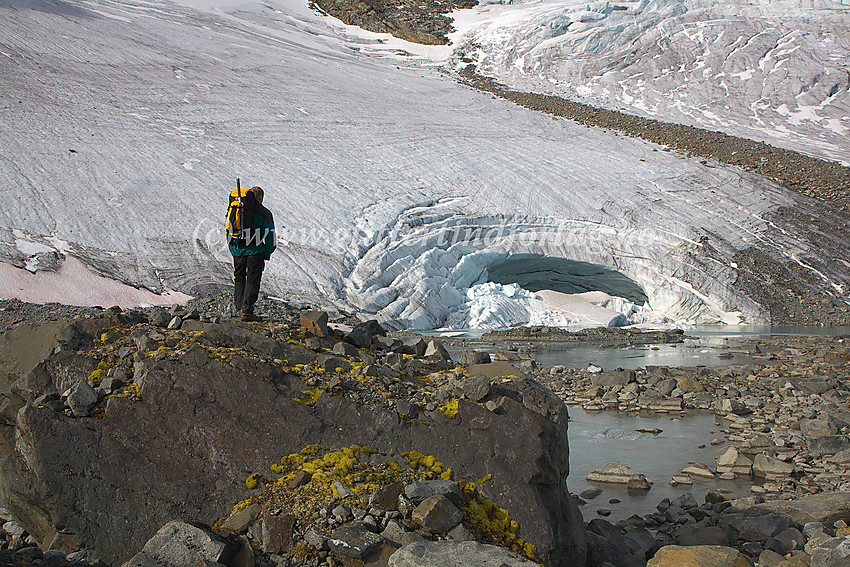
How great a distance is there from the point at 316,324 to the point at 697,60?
27.6 metres

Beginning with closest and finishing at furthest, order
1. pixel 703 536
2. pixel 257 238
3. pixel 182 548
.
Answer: pixel 182 548
pixel 703 536
pixel 257 238

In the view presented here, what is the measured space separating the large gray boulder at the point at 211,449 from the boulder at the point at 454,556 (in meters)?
0.32

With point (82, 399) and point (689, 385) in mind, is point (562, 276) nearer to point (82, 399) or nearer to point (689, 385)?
point (689, 385)

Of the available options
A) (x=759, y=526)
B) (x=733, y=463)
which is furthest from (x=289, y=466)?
(x=733, y=463)

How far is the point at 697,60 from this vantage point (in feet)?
89.8

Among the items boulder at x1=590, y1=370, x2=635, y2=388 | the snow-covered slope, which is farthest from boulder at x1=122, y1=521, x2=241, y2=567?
the snow-covered slope

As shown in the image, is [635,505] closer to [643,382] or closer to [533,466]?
[533,466]

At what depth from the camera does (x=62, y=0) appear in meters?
24.8

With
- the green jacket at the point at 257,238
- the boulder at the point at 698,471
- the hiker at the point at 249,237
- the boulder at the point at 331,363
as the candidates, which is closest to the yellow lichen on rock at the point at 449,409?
the boulder at the point at 331,363

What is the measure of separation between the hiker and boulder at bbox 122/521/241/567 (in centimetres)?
191

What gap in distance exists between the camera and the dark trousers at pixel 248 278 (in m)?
4.58

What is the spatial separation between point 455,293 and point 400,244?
158 centimetres

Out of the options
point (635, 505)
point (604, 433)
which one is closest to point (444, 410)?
point (635, 505)

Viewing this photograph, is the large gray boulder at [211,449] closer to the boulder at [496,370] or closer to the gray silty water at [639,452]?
the boulder at [496,370]
